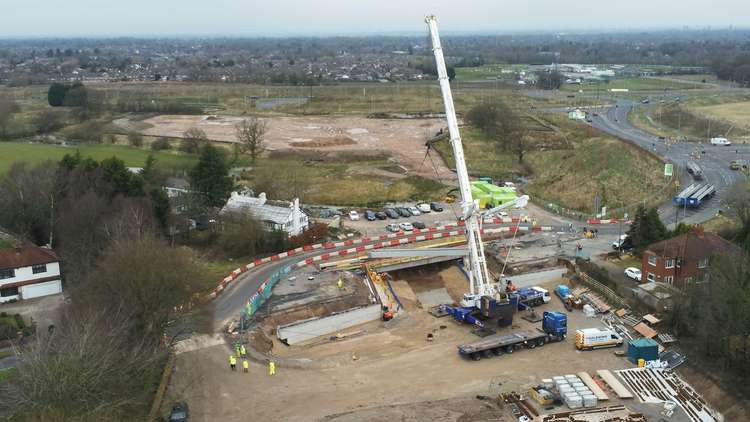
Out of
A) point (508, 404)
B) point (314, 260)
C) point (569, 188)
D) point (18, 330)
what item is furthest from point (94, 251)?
point (569, 188)

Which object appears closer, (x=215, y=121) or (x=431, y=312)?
(x=431, y=312)

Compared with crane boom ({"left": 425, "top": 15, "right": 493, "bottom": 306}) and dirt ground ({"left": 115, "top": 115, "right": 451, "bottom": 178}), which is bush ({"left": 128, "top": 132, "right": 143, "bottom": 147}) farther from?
crane boom ({"left": 425, "top": 15, "right": 493, "bottom": 306})

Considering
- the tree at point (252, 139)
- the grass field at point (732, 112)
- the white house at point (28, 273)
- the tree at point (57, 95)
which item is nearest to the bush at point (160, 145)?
the tree at point (252, 139)

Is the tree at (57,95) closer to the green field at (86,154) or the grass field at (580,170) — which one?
the green field at (86,154)

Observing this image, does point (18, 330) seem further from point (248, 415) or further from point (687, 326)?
point (687, 326)

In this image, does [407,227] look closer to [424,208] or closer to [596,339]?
[424,208]

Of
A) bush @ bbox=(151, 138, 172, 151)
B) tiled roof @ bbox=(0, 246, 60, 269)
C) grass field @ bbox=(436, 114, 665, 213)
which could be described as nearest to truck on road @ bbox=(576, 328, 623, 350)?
grass field @ bbox=(436, 114, 665, 213)
